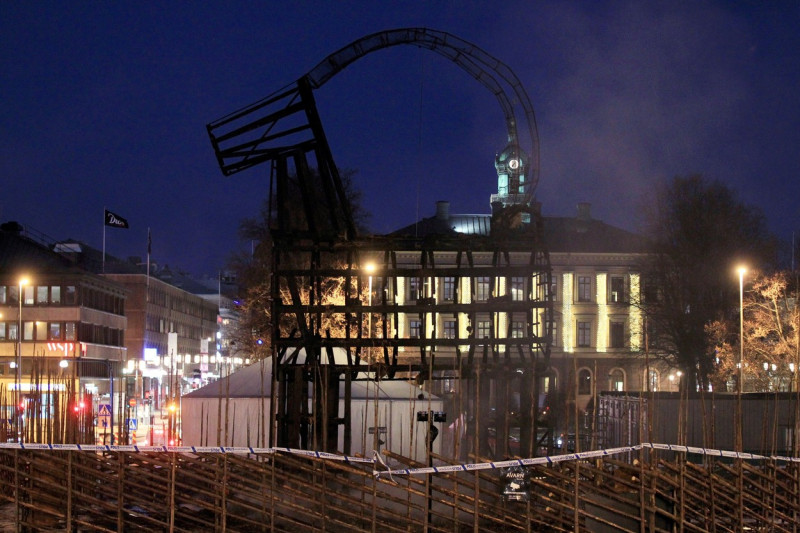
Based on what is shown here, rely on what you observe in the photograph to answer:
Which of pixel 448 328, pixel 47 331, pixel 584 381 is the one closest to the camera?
pixel 47 331

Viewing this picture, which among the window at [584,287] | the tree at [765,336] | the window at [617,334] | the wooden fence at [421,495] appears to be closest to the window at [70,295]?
the window at [584,287]

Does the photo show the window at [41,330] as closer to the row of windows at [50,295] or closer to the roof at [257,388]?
the row of windows at [50,295]

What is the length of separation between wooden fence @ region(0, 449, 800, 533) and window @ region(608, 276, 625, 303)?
54.5 m

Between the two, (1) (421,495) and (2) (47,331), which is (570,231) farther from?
(1) (421,495)

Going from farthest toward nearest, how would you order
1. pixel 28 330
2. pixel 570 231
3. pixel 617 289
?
1. pixel 570 231
2. pixel 617 289
3. pixel 28 330

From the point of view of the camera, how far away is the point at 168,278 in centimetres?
12244

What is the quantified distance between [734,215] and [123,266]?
56.7 m

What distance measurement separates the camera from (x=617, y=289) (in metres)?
73.8

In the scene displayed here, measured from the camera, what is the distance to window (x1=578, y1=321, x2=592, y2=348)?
74.2 meters

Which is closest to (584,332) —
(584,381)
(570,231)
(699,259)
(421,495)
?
(584,381)

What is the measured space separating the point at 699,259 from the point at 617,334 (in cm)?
2315

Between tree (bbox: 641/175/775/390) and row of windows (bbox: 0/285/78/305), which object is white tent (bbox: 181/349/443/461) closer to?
tree (bbox: 641/175/775/390)

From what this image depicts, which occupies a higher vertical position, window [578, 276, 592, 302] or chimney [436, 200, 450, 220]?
chimney [436, 200, 450, 220]

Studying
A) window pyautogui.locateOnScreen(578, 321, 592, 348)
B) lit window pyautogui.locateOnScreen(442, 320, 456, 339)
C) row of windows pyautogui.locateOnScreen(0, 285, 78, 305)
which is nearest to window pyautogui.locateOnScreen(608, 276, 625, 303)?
window pyautogui.locateOnScreen(578, 321, 592, 348)
